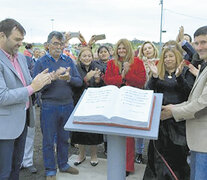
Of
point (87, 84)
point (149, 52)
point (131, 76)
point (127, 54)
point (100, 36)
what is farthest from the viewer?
point (149, 52)

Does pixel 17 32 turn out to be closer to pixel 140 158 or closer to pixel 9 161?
pixel 9 161

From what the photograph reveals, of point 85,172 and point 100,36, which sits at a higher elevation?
point 100,36

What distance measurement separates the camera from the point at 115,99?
176 centimetres

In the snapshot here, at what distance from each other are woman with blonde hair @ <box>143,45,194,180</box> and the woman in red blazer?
436mm

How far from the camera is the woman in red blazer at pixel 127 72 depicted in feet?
10.7

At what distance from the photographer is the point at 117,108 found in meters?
1.64

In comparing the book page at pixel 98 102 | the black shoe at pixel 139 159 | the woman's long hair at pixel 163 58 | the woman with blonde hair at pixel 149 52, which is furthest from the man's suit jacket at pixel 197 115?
the woman with blonde hair at pixel 149 52

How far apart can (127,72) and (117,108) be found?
170 centimetres

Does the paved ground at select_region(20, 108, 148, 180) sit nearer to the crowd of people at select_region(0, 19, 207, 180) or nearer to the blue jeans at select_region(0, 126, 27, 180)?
the crowd of people at select_region(0, 19, 207, 180)

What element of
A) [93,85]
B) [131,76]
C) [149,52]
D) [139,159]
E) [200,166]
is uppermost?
[149,52]

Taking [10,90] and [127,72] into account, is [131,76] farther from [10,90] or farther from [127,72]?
[10,90]

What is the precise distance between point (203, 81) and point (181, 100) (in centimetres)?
91

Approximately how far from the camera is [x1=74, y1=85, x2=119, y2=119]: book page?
65.3 inches

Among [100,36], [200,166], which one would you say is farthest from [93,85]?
[200,166]
